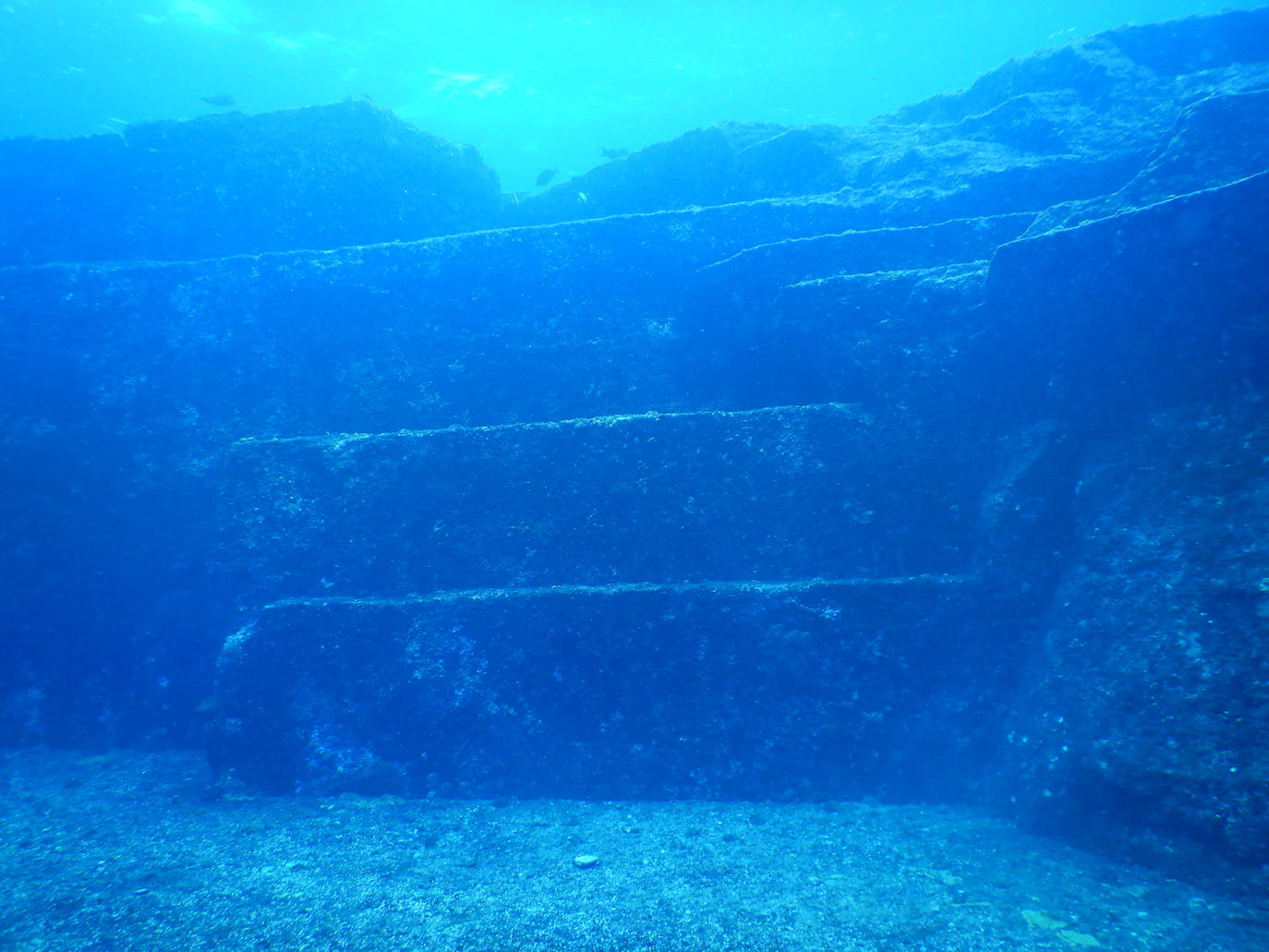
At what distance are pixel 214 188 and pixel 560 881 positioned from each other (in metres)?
13.1

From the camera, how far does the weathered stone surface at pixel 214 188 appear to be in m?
10.5

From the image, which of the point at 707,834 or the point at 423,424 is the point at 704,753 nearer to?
the point at 707,834

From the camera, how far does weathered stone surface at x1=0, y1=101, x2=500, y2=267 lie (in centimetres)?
1052

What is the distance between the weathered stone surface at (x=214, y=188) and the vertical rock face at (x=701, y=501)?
106 centimetres

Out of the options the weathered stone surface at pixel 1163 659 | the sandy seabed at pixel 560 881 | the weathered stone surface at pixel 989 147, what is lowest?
the sandy seabed at pixel 560 881

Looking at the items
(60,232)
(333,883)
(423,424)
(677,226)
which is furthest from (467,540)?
(60,232)

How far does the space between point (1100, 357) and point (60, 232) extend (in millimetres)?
16120

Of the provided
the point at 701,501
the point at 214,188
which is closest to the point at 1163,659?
the point at 701,501

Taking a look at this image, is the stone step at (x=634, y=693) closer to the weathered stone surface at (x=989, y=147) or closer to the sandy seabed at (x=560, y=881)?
the sandy seabed at (x=560, y=881)

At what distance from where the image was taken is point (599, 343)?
8797mm

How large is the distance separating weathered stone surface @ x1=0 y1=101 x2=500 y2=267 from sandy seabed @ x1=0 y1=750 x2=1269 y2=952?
31.3ft

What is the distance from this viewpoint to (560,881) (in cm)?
447

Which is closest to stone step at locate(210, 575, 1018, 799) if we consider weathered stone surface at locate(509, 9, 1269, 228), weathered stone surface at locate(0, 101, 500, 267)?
weathered stone surface at locate(509, 9, 1269, 228)

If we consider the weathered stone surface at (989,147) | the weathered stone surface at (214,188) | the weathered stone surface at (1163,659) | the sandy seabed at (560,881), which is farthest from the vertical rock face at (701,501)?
the weathered stone surface at (214,188)
